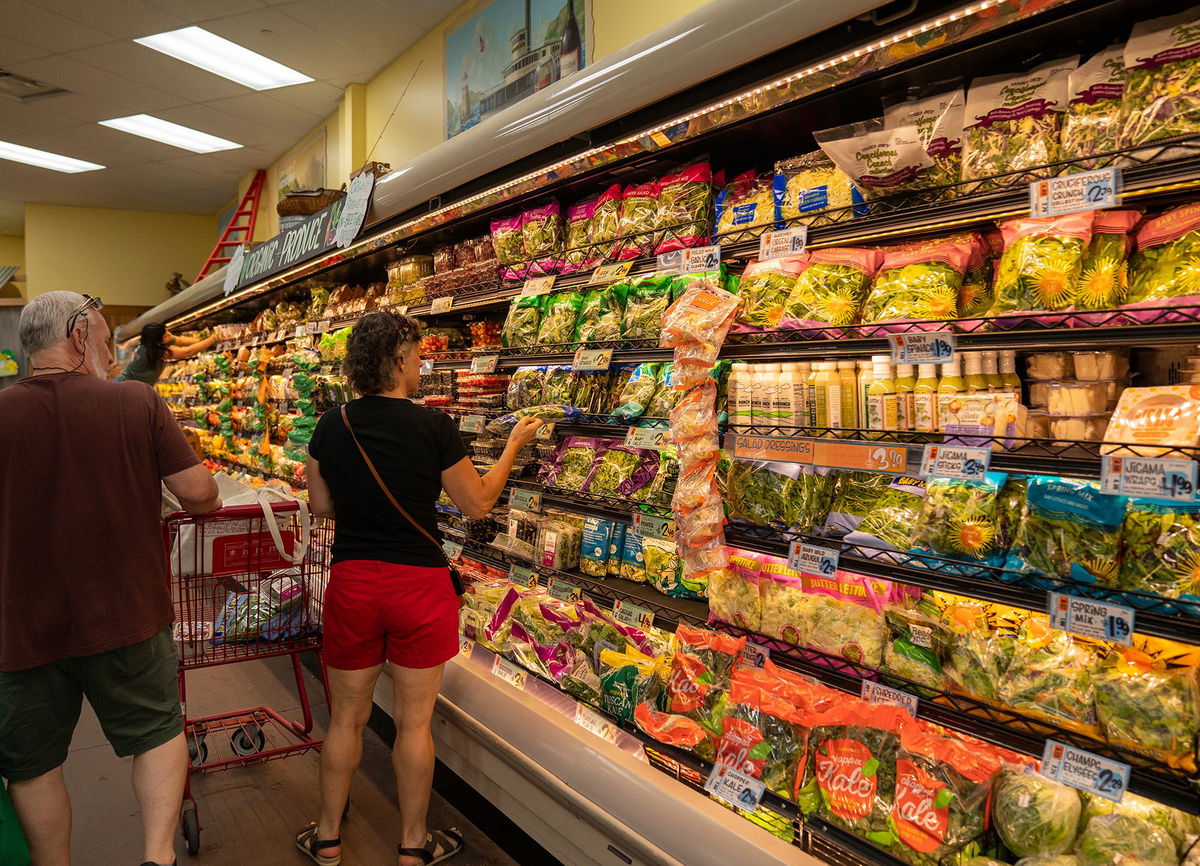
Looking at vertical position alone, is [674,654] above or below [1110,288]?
below

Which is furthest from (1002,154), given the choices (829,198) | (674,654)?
(674,654)

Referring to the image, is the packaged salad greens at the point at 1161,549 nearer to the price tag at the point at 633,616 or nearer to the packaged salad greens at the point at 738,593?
the packaged salad greens at the point at 738,593

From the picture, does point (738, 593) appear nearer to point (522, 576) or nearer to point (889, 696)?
point (889, 696)

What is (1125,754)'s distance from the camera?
4.50 ft

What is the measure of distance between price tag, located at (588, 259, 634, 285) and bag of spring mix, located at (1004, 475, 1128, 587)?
54.2 inches

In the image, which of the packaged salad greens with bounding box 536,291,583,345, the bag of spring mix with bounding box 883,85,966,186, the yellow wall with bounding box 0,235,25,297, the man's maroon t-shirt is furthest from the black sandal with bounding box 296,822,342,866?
the yellow wall with bounding box 0,235,25,297

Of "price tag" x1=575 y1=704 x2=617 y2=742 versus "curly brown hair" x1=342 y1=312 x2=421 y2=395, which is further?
"curly brown hair" x1=342 y1=312 x2=421 y2=395

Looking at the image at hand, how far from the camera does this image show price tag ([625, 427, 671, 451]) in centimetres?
228

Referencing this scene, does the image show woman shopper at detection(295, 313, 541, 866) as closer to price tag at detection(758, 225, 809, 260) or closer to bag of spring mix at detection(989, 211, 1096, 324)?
price tag at detection(758, 225, 809, 260)

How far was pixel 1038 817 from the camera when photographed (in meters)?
1.40

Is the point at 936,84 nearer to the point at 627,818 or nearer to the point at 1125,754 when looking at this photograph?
the point at 1125,754

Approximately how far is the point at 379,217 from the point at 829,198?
2391 millimetres

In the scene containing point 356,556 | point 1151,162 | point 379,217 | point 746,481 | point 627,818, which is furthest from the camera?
point 379,217

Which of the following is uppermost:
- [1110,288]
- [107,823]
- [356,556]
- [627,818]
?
[1110,288]
